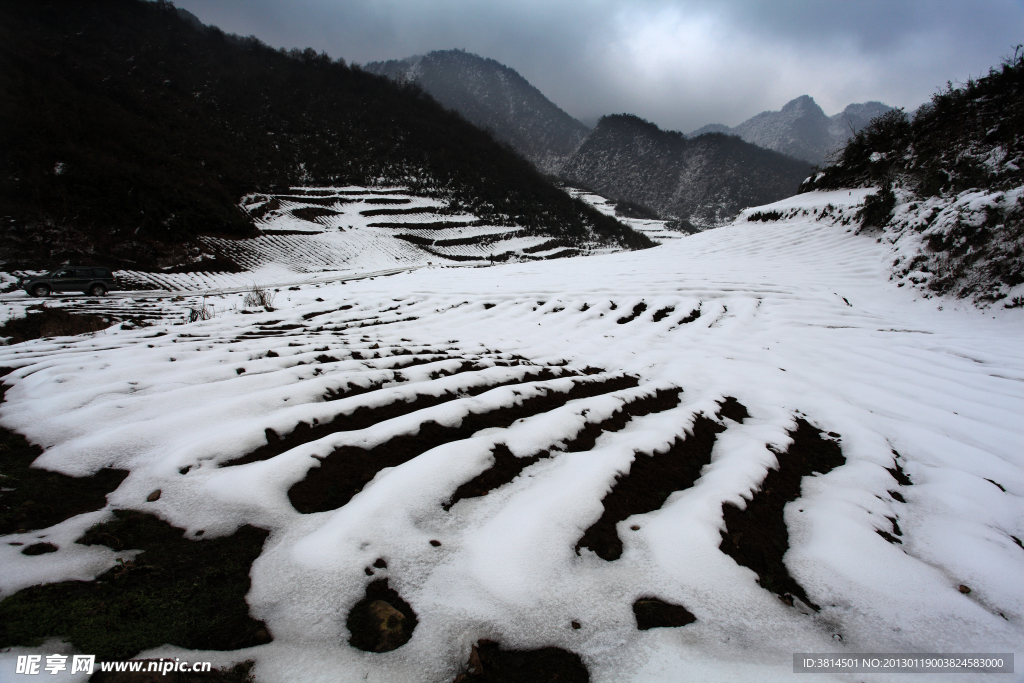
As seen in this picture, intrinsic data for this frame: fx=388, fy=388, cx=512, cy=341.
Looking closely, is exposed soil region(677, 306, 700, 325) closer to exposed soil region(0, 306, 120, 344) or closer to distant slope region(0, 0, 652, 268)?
exposed soil region(0, 306, 120, 344)

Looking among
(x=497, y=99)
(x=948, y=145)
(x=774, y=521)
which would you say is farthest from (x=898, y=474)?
(x=497, y=99)

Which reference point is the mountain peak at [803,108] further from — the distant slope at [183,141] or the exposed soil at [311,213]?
the exposed soil at [311,213]

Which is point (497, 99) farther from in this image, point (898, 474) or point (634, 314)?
point (898, 474)

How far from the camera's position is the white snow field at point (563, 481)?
1.36m

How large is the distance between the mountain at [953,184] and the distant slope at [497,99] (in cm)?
8645

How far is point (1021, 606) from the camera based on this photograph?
1.56 m

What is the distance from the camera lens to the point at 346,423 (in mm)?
2551

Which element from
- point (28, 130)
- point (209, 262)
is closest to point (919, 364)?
point (209, 262)

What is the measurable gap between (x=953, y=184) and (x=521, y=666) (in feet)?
37.8

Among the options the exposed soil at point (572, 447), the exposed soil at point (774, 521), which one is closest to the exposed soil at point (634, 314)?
the exposed soil at point (572, 447)

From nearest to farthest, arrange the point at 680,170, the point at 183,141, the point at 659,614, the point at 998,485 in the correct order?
1. the point at 659,614
2. the point at 998,485
3. the point at 183,141
4. the point at 680,170

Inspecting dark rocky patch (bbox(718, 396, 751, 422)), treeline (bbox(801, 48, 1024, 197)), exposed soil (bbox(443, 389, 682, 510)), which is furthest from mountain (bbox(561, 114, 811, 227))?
exposed soil (bbox(443, 389, 682, 510))

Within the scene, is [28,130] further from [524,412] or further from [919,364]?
[919,364]

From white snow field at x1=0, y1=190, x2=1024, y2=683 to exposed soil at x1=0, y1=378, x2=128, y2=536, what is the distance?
82 mm
